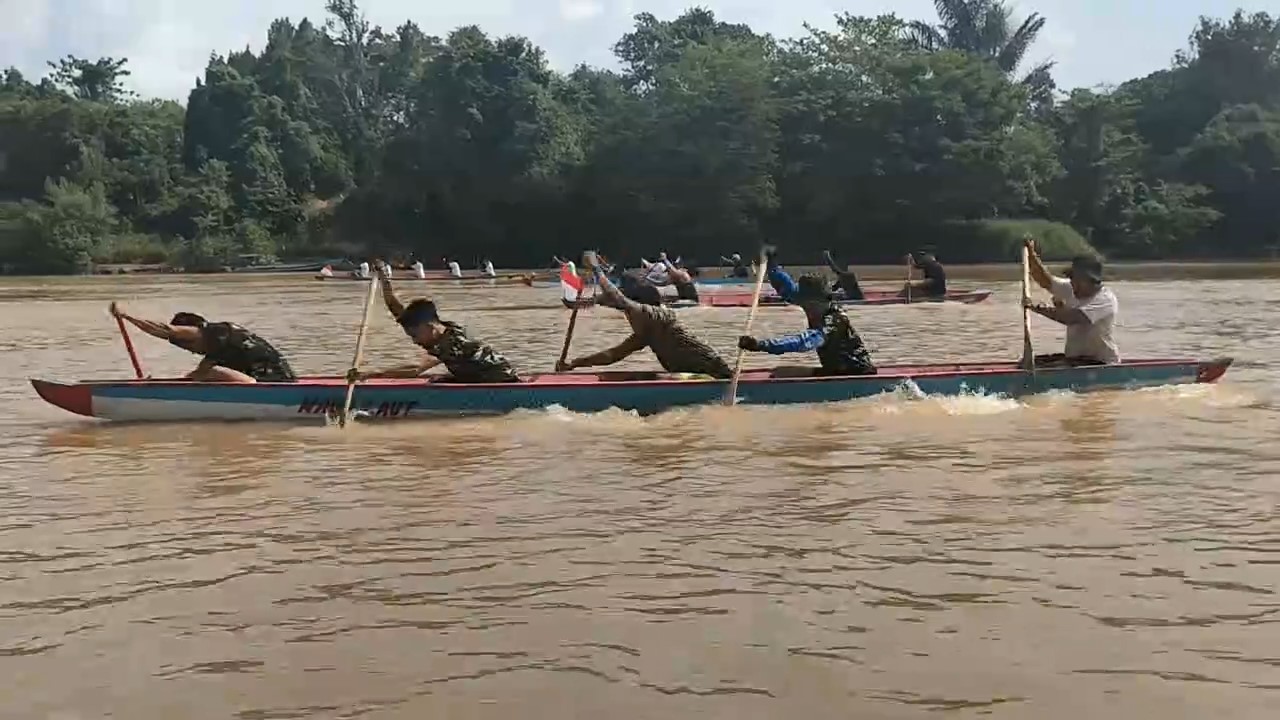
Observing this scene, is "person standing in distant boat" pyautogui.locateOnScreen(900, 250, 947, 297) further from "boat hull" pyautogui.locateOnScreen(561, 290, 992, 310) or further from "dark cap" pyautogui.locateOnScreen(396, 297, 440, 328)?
"dark cap" pyautogui.locateOnScreen(396, 297, 440, 328)

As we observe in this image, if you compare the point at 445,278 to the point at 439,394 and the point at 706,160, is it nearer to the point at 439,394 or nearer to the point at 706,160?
the point at 706,160

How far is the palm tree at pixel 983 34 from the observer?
57750 millimetres

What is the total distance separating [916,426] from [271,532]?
5.26 metres

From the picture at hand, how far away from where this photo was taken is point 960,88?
48.6 meters

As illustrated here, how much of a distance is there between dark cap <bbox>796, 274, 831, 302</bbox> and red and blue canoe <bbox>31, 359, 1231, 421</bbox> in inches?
25.9

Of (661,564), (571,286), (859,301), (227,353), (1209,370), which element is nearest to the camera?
(661,564)

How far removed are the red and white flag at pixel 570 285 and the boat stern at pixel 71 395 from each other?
14.1 ft

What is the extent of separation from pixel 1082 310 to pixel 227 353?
283 inches

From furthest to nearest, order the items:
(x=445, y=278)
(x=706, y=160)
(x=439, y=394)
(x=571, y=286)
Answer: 1. (x=706, y=160)
2. (x=445, y=278)
3. (x=571, y=286)
4. (x=439, y=394)

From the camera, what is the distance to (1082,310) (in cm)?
1162

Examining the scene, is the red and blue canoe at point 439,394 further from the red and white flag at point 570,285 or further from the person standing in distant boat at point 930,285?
the person standing in distant boat at point 930,285

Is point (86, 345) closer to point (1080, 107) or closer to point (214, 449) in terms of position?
point (214, 449)

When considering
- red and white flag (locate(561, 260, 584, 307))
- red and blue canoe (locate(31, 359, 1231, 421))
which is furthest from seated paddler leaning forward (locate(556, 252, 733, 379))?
red and white flag (locate(561, 260, 584, 307))

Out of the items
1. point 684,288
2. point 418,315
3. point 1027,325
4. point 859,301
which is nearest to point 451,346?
point 418,315
